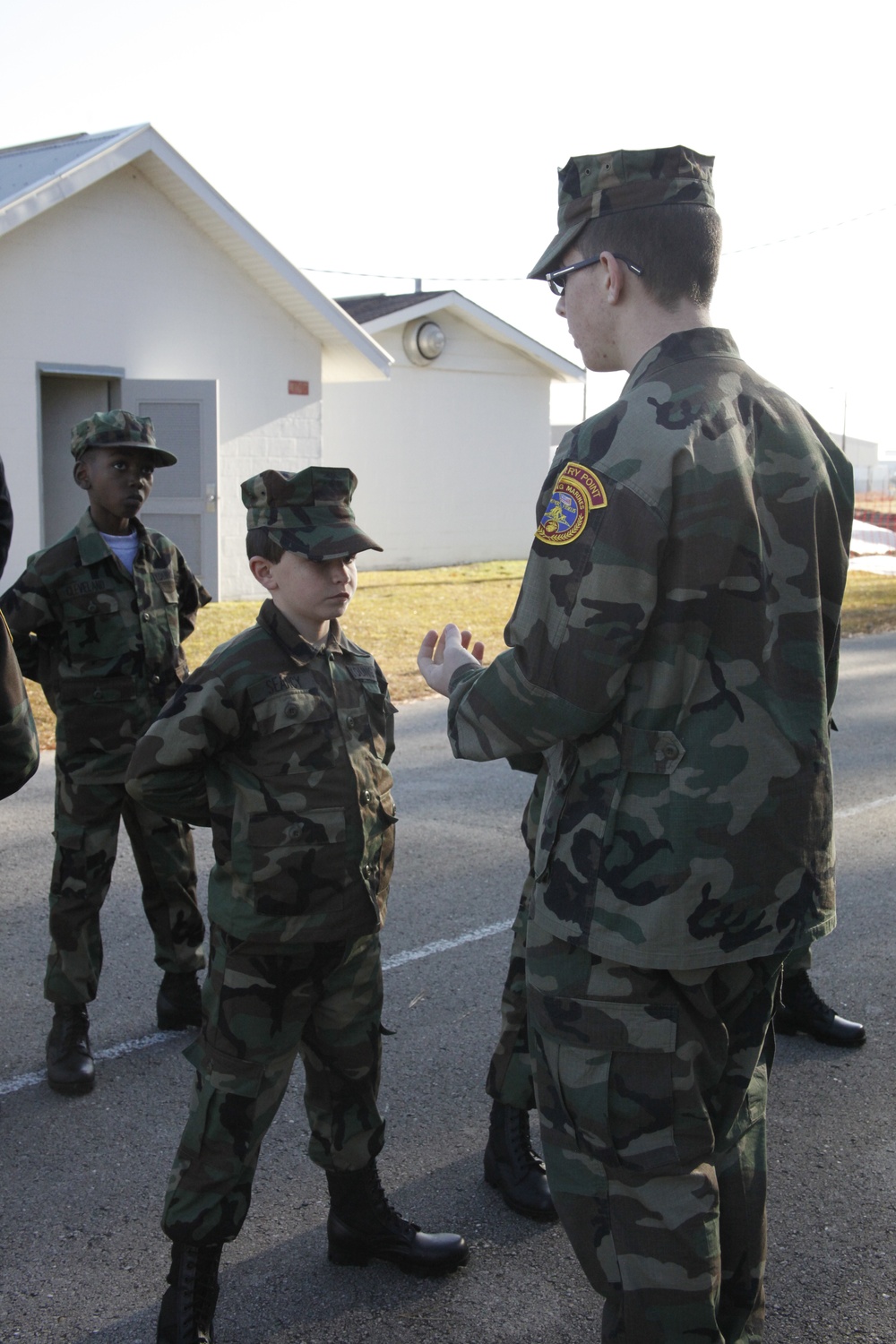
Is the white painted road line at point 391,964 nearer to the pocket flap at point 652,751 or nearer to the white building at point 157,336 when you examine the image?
the pocket flap at point 652,751

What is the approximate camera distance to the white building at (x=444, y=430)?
21922 millimetres

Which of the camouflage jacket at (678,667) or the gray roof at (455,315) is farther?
the gray roof at (455,315)

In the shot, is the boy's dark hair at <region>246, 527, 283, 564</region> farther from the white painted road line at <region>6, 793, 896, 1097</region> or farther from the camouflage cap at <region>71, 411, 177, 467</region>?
the white painted road line at <region>6, 793, 896, 1097</region>

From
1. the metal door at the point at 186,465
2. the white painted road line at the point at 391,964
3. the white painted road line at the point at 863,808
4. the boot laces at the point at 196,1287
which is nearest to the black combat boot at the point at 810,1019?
the white painted road line at the point at 391,964

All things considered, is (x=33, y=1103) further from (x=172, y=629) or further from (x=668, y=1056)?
(x=668, y=1056)

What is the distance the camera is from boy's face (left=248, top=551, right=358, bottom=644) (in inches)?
116

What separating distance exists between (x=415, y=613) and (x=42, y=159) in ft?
23.9

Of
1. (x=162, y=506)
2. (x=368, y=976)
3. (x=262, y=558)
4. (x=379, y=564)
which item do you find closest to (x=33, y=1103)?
(x=368, y=976)

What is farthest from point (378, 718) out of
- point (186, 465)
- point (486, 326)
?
point (486, 326)

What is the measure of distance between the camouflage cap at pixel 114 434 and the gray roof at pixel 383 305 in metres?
16.8

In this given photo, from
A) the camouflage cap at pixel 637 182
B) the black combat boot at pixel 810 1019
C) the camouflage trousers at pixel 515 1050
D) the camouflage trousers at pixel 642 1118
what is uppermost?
the camouflage cap at pixel 637 182

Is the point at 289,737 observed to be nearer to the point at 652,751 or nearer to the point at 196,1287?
the point at 652,751

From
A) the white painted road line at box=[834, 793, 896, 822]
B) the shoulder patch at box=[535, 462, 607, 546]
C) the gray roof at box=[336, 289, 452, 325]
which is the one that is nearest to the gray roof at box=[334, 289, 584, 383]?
the gray roof at box=[336, 289, 452, 325]

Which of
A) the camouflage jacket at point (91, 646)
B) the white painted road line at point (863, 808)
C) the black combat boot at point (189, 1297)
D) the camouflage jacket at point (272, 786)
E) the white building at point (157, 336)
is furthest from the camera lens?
the white building at point (157, 336)
